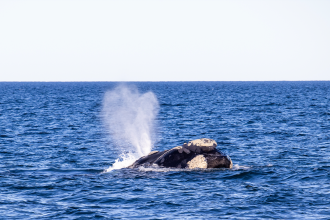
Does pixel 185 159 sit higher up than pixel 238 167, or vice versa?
pixel 185 159

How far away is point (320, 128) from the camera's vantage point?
40.3 metres

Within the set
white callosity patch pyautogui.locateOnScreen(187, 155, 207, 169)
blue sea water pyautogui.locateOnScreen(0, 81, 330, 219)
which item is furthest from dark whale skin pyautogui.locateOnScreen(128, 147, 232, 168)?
blue sea water pyautogui.locateOnScreen(0, 81, 330, 219)

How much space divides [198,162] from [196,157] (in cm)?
27

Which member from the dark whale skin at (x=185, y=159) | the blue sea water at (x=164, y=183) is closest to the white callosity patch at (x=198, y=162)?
the dark whale skin at (x=185, y=159)

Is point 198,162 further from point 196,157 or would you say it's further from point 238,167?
point 238,167

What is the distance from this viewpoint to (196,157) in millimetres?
21219

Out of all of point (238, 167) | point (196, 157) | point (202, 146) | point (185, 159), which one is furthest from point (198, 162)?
point (238, 167)

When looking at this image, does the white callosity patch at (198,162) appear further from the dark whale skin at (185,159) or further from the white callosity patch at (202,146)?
the white callosity patch at (202,146)

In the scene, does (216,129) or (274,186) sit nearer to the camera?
(274,186)

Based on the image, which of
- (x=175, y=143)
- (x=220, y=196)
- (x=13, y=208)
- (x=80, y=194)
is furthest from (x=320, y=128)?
(x=13, y=208)

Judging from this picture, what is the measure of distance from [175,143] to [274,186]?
635 inches

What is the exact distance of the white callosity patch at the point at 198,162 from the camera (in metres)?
21.1

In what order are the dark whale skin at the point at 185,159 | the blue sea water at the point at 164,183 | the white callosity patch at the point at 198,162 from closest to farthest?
the blue sea water at the point at 164,183 < the white callosity patch at the point at 198,162 < the dark whale skin at the point at 185,159

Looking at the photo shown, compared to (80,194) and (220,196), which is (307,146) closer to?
(220,196)
